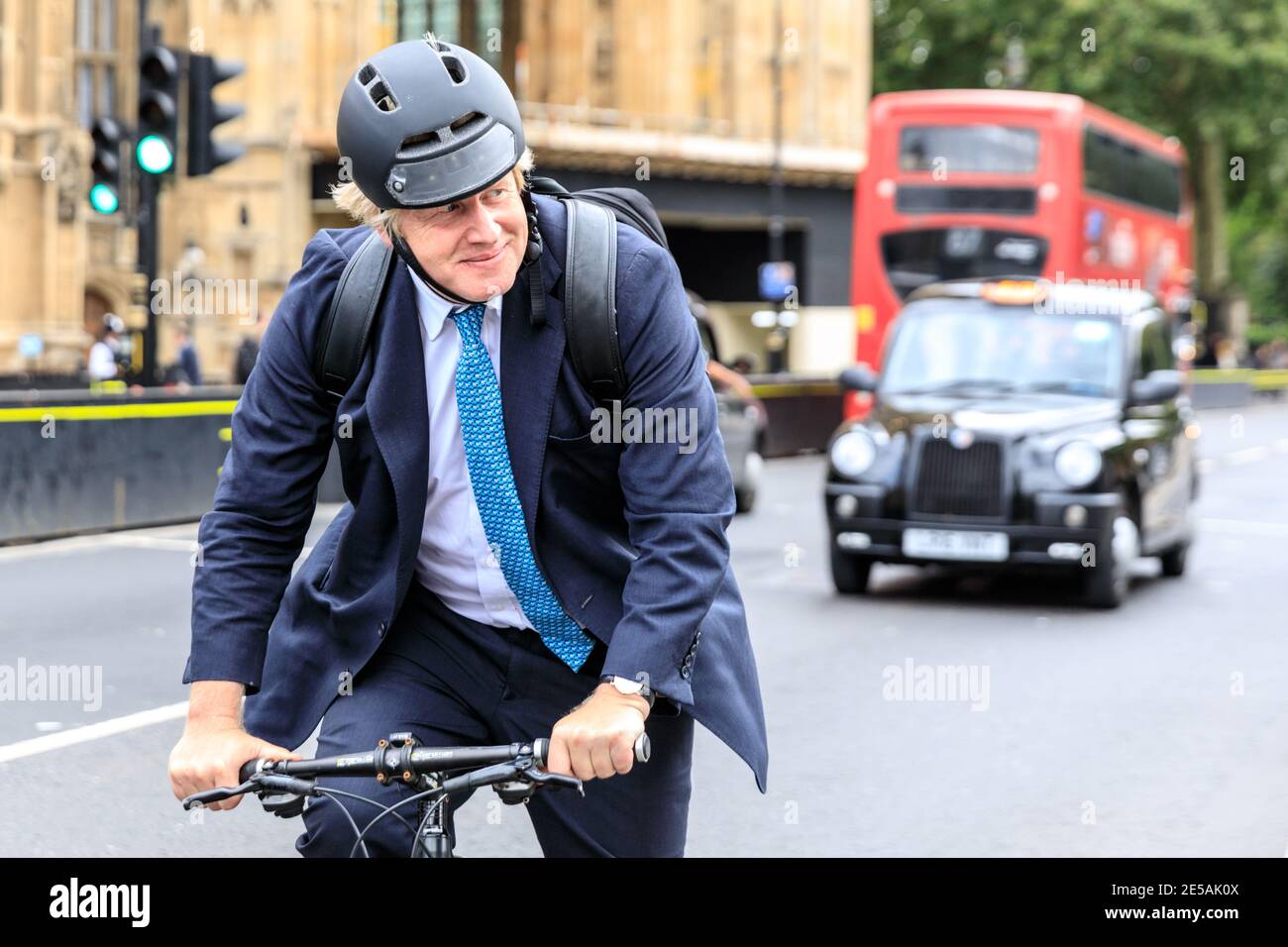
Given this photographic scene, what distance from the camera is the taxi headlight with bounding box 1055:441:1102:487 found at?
10.6 m

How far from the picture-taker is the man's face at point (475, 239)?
254 cm

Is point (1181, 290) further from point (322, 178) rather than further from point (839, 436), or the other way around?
point (839, 436)

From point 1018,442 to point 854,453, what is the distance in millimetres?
902

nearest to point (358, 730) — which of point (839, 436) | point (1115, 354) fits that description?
point (839, 436)

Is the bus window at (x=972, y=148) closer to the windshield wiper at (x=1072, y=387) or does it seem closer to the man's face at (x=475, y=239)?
the windshield wiper at (x=1072, y=387)

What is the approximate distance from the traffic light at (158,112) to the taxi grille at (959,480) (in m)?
6.41

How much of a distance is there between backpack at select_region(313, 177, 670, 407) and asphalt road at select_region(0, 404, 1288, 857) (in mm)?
2973

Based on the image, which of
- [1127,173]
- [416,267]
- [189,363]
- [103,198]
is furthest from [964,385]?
[1127,173]

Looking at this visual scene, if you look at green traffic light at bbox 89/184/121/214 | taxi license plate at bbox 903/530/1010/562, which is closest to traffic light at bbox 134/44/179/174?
green traffic light at bbox 89/184/121/214

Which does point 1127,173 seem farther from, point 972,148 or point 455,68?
point 455,68

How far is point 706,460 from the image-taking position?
2672mm

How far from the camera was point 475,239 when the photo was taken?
2.54 meters

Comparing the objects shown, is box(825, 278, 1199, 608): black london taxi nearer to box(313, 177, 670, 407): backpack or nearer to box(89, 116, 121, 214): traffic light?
box(89, 116, 121, 214): traffic light

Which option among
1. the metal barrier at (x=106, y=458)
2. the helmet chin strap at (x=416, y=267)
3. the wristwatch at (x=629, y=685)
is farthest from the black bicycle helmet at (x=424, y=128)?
the metal barrier at (x=106, y=458)
